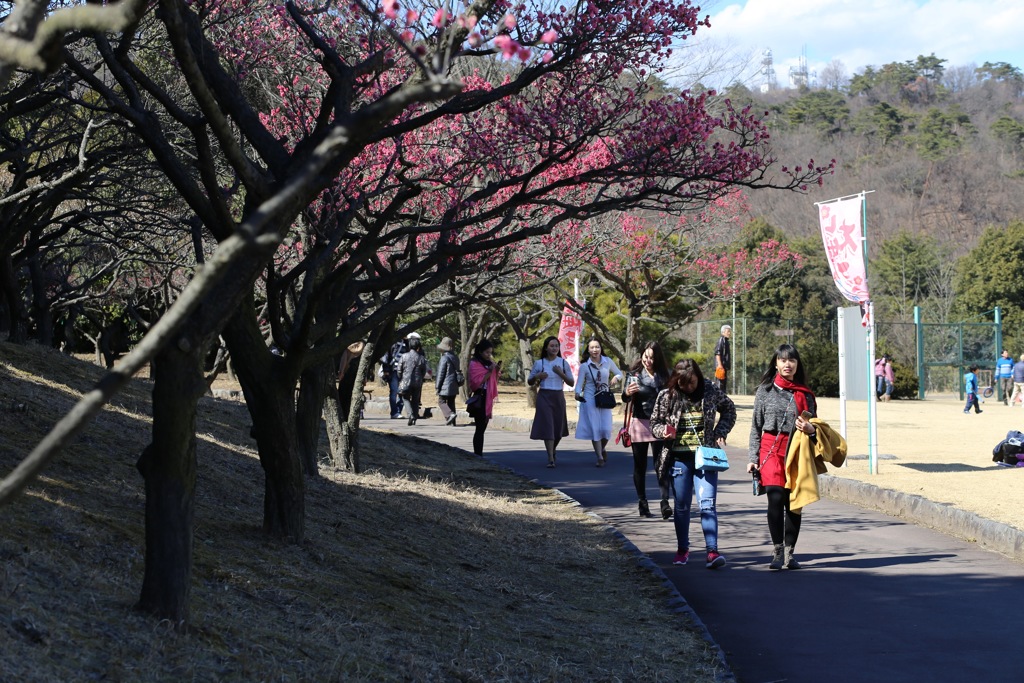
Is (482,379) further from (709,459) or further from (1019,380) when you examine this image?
(1019,380)

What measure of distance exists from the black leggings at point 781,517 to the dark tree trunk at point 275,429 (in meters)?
3.58

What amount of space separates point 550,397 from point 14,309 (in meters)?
7.45

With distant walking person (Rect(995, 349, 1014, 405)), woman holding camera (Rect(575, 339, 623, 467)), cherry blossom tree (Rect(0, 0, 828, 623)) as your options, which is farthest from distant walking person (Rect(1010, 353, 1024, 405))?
cherry blossom tree (Rect(0, 0, 828, 623))

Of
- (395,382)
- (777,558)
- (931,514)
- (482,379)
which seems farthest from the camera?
(395,382)

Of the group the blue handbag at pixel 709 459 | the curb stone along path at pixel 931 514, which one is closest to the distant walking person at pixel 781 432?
the blue handbag at pixel 709 459

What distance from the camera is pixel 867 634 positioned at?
270 inches

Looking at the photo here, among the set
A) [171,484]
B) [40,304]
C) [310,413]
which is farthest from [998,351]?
[171,484]

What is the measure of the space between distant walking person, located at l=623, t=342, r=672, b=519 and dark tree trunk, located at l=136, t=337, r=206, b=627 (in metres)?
6.40

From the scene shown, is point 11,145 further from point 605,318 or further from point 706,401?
point 605,318

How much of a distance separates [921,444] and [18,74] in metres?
14.7

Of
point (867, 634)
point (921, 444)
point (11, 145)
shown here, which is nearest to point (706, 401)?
point (867, 634)

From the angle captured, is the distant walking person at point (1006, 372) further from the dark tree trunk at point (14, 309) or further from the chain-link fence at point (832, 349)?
the dark tree trunk at point (14, 309)

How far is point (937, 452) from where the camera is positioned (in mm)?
18094

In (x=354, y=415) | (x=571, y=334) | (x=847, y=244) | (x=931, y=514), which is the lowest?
(x=931, y=514)
